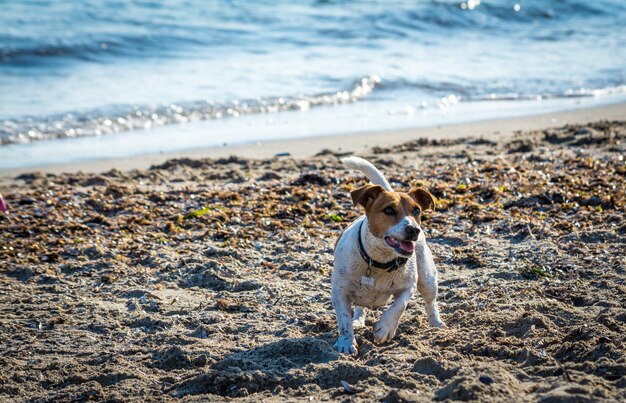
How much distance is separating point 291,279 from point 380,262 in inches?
60.2

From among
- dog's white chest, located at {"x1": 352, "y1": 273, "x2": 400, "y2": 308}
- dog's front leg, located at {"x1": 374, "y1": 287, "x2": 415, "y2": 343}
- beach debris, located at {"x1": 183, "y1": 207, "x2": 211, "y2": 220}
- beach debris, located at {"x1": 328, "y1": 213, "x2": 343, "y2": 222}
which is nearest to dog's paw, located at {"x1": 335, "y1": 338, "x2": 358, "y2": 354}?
dog's front leg, located at {"x1": 374, "y1": 287, "x2": 415, "y2": 343}

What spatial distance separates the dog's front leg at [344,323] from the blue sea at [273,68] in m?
7.21

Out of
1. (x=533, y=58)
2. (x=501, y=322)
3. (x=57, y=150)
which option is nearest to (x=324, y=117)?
(x=57, y=150)

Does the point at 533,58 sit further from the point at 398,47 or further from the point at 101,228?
the point at 101,228

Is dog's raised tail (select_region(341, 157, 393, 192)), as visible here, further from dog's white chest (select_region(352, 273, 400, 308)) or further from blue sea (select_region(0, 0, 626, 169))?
blue sea (select_region(0, 0, 626, 169))

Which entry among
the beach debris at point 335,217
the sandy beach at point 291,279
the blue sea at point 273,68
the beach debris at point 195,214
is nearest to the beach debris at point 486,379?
the sandy beach at point 291,279

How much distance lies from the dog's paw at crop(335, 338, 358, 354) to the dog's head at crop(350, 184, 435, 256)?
0.64 meters

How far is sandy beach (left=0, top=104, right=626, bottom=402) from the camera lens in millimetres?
4809

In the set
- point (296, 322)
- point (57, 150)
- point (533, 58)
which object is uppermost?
point (533, 58)

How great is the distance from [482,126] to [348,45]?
361 inches

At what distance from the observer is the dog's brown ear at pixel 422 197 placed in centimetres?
562

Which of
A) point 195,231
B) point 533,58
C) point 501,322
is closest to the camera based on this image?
point 501,322

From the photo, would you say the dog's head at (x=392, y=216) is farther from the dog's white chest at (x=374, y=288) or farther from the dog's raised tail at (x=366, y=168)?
the dog's raised tail at (x=366, y=168)

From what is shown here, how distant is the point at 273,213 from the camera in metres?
8.34
